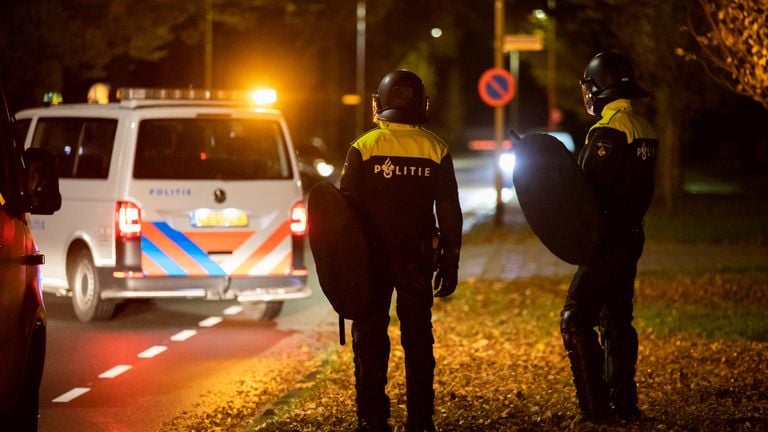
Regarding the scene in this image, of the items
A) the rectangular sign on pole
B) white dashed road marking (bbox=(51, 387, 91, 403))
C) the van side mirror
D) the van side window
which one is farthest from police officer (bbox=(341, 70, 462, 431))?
the rectangular sign on pole

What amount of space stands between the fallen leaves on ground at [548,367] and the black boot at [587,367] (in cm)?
10

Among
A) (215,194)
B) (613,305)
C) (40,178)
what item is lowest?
(613,305)

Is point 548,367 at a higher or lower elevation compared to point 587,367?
lower

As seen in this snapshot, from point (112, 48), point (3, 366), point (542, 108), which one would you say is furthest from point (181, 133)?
point (542, 108)

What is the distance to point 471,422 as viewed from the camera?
25.4 ft

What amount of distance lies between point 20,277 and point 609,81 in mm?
2994

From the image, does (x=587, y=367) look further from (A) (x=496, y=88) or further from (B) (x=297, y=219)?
(A) (x=496, y=88)

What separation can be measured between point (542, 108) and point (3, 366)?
356 feet

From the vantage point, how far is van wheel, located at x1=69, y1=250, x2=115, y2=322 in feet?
41.2

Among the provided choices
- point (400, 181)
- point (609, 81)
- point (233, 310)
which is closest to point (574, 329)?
point (400, 181)

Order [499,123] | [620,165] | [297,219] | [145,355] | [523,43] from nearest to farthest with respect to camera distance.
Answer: [620,165] < [145,355] < [297,219] < [523,43] < [499,123]

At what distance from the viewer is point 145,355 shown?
11117 millimetres

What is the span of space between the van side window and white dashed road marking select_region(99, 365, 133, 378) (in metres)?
2.26

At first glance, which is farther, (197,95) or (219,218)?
(197,95)
